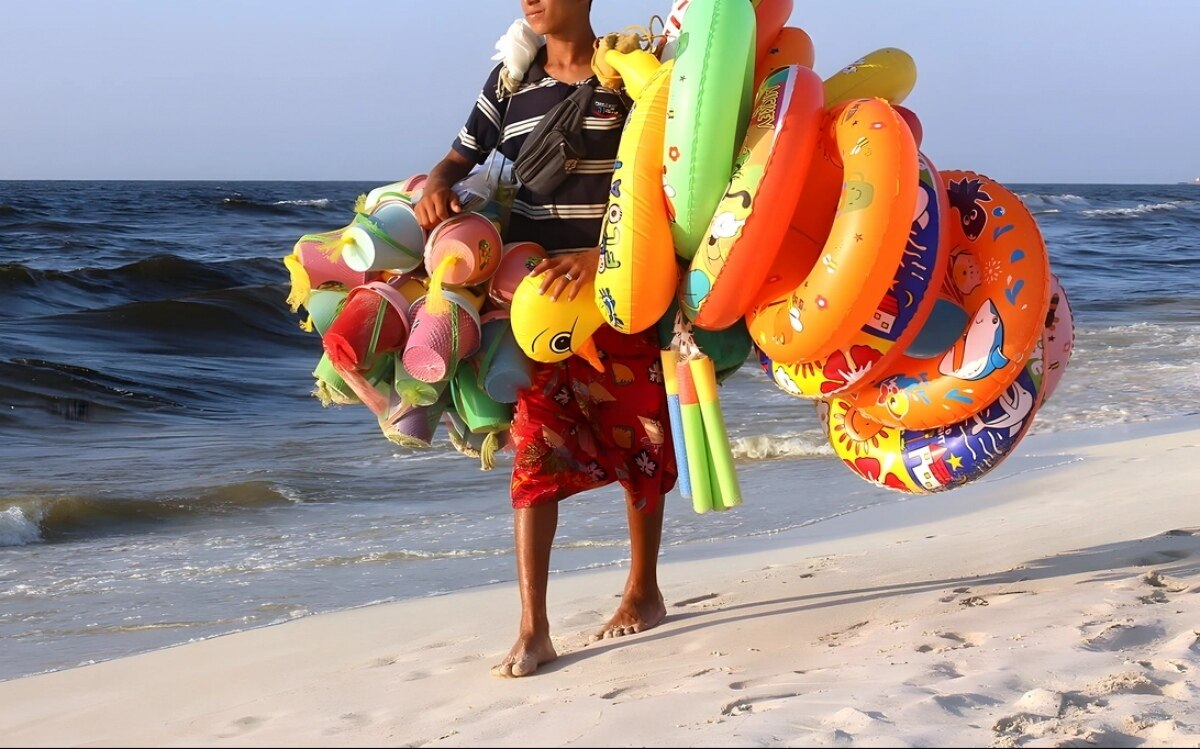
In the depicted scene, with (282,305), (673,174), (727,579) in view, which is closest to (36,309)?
(282,305)

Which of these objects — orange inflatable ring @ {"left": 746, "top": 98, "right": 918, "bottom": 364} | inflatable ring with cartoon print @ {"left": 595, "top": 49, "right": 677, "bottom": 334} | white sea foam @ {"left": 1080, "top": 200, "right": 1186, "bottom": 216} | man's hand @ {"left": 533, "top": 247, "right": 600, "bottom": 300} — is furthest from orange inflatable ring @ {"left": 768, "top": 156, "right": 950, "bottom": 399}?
white sea foam @ {"left": 1080, "top": 200, "right": 1186, "bottom": 216}

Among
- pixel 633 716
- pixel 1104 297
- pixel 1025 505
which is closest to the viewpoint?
pixel 633 716

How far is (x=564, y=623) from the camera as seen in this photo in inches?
150

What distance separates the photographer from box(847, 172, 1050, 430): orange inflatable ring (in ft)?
10.1

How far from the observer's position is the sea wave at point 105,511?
5.48 m

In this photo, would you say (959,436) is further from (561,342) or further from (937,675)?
(561,342)

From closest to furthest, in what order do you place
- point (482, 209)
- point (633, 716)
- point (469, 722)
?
point (633, 716)
point (469, 722)
point (482, 209)

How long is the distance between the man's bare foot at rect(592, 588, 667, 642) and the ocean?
0.41m

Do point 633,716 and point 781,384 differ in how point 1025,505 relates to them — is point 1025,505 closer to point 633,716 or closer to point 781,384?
point 781,384

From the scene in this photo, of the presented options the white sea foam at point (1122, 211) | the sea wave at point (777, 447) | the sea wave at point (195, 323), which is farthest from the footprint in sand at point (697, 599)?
the white sea foam at point (1122, 211)

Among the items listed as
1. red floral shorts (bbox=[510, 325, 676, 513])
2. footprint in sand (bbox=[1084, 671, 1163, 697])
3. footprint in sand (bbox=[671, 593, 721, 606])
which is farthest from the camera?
footprint in sand (bbox=[671, 593, 721, 606])

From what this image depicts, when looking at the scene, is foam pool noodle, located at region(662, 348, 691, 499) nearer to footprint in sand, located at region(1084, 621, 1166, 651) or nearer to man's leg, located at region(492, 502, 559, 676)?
man's leg, located at region(492, 502, 559, 676)

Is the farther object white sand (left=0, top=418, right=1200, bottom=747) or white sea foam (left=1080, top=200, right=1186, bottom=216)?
white sea foam (left=1080, top=200, right=1186, bottom=216)

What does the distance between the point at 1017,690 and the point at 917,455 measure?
812 mm
